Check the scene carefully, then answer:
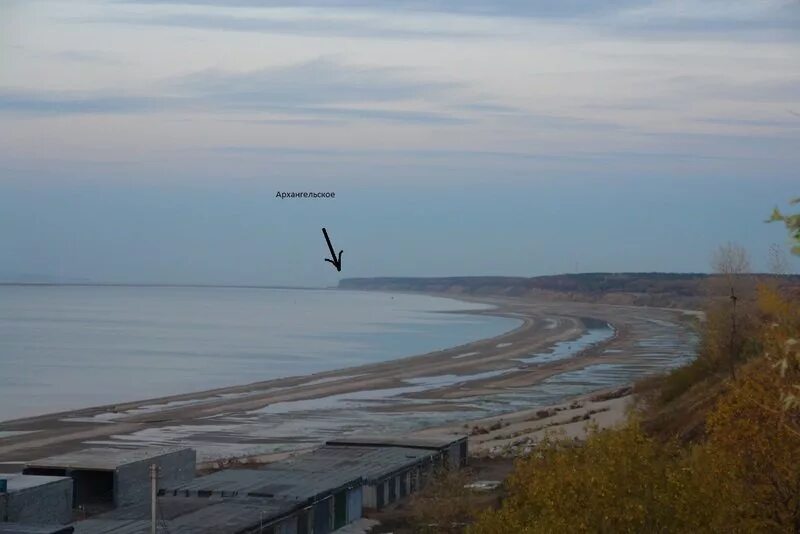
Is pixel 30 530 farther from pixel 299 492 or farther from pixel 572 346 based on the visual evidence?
pixel 572 346

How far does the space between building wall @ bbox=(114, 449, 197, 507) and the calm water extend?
88.2 feet

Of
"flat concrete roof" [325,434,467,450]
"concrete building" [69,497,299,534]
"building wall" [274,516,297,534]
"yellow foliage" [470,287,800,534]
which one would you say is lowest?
"building wall" [274,516,297,534]

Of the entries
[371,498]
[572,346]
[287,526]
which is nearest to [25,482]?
[287,526]

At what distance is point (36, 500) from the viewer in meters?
27.0

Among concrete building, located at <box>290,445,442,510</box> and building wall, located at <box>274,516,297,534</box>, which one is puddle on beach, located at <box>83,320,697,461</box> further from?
building wall, located at <box>274,516,297,534</box>

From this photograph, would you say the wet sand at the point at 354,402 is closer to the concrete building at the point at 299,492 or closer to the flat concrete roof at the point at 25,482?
the concrete building at the point at 299,492

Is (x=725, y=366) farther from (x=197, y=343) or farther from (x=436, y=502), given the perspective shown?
(x=197, y=343)

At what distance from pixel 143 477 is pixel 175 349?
72772 mm

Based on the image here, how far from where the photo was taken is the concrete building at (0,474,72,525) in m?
26.1

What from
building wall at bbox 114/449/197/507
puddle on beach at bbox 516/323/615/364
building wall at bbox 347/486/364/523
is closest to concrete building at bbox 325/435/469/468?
building wall at bbox 114/449/197/507

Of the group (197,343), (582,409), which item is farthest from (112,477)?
(197,343)

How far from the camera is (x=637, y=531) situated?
16.0m

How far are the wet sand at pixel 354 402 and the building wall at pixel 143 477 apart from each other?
920cm

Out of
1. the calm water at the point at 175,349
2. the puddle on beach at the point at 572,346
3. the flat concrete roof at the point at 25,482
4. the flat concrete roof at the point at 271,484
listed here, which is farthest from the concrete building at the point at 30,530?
the puddle on beach at the point at 572,346
